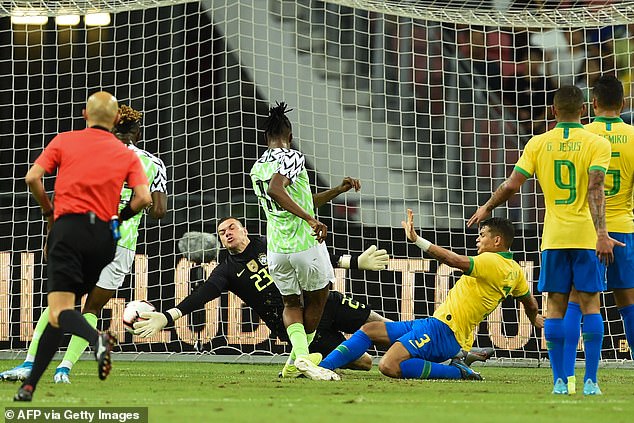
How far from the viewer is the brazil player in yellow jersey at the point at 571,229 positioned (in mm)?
6316

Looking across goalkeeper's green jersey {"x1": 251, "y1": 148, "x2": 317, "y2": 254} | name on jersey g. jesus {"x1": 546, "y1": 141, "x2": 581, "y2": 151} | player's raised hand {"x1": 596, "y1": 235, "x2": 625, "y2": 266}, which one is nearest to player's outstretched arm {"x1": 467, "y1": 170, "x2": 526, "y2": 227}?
name on jersey g. jesus {"x1": 546, "y1": 141, "x2": 581, "y2": 151}

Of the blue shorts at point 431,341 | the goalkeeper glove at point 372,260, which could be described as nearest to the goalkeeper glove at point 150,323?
the goalkeeper glove at point 372,260

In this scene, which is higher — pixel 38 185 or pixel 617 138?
pixel 617 138

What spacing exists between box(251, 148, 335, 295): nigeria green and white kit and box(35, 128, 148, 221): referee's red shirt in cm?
219

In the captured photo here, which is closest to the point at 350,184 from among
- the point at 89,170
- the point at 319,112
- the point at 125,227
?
the point at 125,227

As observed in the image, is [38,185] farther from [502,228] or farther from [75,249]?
[502,228]

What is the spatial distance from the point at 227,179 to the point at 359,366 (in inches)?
137

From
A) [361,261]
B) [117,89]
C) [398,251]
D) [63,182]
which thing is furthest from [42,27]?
[63,182]

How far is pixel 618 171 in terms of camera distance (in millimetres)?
6906

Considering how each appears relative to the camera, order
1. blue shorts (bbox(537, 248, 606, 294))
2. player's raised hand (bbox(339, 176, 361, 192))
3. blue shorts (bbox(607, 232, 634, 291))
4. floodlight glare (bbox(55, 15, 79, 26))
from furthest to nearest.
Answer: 1. floodlight glare (bbox(55, 15, 79, 26))
2. player's raised hand (bbox(339, 176, 361, 192))
3. blue shorts (bbox(607, 232, 634, 291))
4. blue shorts (bbox(537, 248, 606, 294))

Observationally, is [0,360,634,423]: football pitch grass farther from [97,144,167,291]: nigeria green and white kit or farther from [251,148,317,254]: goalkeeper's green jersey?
[251,148,317,254]: goalkeeper's green jersey

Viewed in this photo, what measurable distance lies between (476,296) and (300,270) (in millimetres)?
1268

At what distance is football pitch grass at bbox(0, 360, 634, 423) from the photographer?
16.0 feet

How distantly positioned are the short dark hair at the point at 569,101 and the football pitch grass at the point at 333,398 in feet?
5.32
